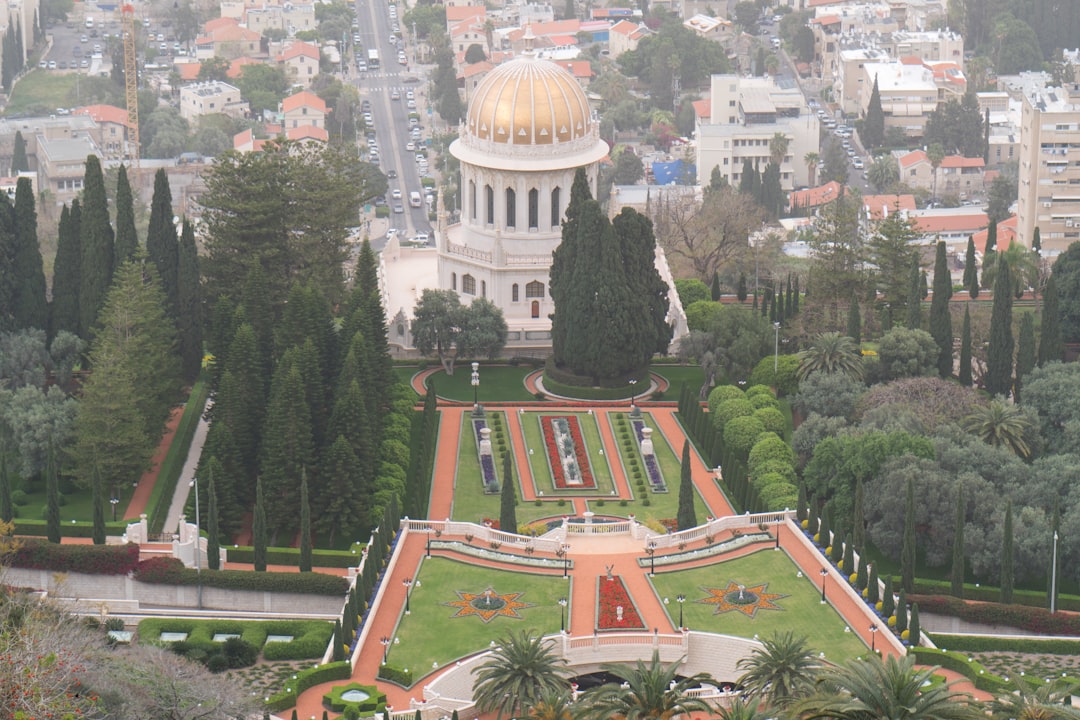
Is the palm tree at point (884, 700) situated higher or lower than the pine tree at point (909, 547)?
higher

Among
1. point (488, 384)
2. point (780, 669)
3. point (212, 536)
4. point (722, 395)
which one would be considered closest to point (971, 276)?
point (722, 395)

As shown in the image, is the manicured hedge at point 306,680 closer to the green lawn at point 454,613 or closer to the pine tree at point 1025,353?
the green lawn at point 454,613

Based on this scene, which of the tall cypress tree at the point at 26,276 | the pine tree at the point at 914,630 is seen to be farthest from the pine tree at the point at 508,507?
the tall cypress tree at the point at 26,276

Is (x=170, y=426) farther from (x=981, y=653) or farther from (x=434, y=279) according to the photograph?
(x=981, y=653)

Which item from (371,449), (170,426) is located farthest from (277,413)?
(170,426)

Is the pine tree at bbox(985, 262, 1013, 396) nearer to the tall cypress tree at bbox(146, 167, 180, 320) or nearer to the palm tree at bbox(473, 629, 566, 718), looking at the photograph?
the tall cypress tree at bbox(146, 167, 180, 320)

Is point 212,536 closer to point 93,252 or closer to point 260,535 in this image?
point 260,535

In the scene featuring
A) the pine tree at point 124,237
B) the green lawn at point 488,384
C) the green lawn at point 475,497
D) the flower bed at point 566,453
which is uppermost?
the pine tree at point 124,237
